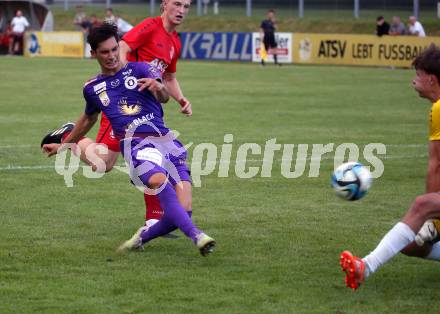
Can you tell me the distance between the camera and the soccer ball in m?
7.47

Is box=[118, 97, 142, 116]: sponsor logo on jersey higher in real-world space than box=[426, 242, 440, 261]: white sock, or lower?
higher

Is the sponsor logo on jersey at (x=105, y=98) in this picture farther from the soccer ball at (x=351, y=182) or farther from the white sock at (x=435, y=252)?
the white sock at (x=435, y=252)

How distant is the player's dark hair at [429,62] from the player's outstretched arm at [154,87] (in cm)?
223

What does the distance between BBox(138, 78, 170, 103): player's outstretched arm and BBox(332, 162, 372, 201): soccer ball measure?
164 centimetres

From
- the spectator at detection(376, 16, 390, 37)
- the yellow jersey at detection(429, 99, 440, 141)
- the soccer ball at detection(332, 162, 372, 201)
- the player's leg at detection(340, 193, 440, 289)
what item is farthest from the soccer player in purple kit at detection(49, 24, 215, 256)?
the spectator at detection(376, 16, 390, 37)

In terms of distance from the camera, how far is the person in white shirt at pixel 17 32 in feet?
149

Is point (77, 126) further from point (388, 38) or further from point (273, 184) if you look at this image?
point (388, 38)

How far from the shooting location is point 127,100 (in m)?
8.29

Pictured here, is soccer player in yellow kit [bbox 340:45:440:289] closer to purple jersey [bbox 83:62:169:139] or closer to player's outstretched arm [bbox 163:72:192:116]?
purple jersey [bbox 83:62:169:139]

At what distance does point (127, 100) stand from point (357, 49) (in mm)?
31092

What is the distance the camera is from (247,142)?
15.7 meters

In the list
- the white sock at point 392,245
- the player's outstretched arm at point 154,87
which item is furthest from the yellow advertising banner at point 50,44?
the white sock at point 392,245

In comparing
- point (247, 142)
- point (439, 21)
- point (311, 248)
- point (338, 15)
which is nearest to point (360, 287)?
point (311, 248)

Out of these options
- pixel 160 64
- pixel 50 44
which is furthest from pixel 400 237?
pixel 50 44
